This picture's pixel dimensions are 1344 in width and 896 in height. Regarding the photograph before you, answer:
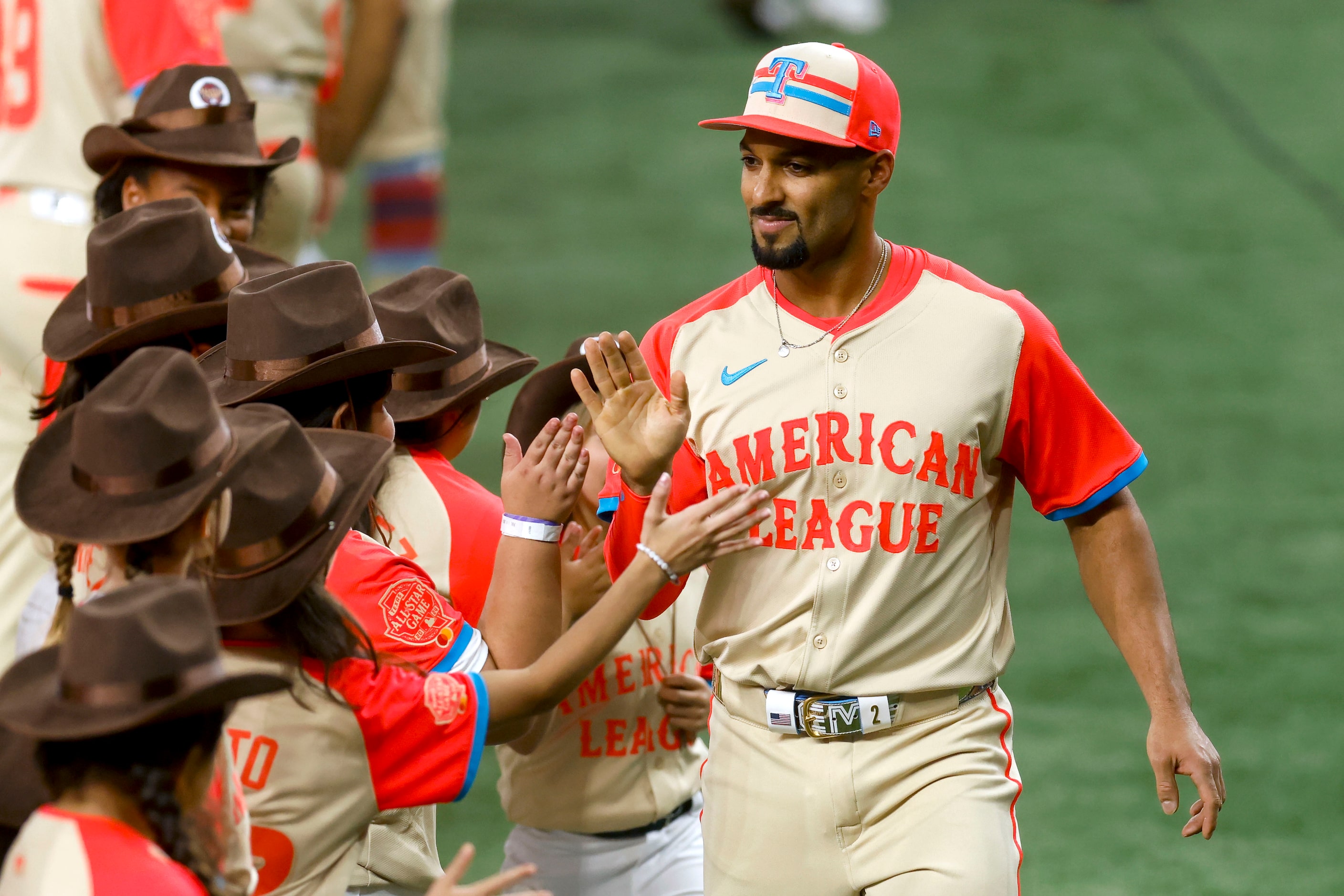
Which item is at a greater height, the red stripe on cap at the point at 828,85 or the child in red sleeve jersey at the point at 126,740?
the red stripe on cap at the point at 828,85

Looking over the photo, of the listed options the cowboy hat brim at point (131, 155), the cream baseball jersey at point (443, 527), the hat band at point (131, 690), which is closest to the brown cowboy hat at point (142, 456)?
the hat band at point (131, 690)

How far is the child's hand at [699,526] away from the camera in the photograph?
9.75ft

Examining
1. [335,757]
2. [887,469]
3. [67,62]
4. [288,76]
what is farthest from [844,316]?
[288,76]

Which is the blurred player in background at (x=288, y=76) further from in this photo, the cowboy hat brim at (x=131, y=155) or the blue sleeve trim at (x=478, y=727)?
the blue sleeve trim at (x=478, y=727)

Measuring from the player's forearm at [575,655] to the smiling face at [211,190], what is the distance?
2.23 metres

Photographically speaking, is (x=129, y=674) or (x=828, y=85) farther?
(x=828, y=85)

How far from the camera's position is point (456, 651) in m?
2.94

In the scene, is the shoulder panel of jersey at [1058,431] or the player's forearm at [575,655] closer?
the player's forearm at [575,655]

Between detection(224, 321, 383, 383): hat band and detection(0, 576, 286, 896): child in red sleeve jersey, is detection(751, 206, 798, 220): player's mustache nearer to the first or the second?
detection(224, 321, 383, 383): hat band

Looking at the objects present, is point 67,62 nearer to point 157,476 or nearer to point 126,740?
point 157,476

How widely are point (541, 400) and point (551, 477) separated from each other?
57 centimetres

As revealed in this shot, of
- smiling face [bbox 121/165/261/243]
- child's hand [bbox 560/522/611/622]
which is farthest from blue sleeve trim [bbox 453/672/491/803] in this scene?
smiling face [bbox 121/165/261/243]

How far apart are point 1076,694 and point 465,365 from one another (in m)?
3.50

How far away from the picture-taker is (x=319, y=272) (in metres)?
3.32
